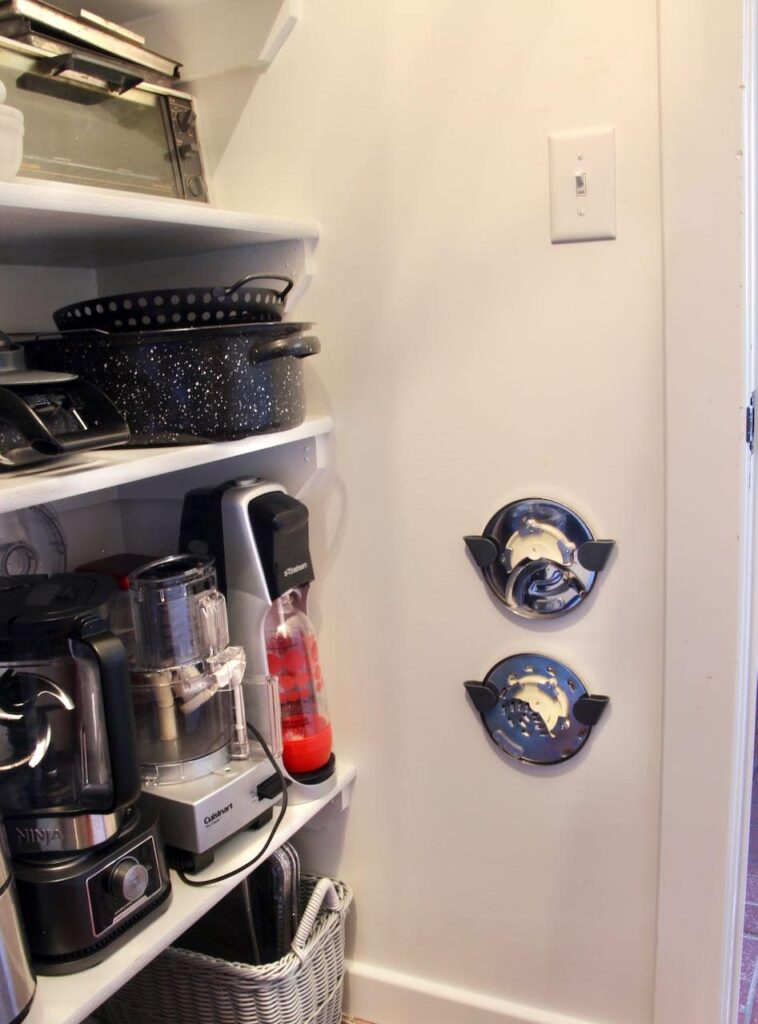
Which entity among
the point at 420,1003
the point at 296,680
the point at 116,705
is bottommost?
the point at 420,1003

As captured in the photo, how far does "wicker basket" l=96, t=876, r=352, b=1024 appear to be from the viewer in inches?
43.4

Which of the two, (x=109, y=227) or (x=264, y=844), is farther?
(x=264, y=844)

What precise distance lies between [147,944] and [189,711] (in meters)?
0.24

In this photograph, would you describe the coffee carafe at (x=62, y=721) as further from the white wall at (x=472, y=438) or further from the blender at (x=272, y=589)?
the white wall at (x=472, y=438)

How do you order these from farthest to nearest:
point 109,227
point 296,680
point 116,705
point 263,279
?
Result: point 296,680, point 263,279, point 109,227, point 116,705

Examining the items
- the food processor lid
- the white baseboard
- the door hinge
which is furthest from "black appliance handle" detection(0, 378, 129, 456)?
the white baseboard

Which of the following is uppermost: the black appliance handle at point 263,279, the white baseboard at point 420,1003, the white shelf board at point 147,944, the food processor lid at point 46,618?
the black appliance handle at point 263,279

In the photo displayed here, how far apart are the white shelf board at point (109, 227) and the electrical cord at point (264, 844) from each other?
0.60 meters

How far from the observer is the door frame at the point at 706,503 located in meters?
0.93

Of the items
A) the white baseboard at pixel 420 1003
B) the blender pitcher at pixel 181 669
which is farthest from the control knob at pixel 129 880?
the white baseboard at pixel 420 1003

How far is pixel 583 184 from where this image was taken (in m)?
1.00

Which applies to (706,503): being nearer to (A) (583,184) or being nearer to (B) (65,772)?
(A) (583,184)

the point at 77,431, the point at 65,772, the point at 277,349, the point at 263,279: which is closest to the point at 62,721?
the point at 65,772

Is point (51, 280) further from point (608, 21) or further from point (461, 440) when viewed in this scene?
point (608, 21)
